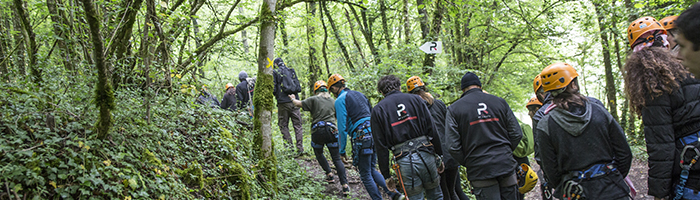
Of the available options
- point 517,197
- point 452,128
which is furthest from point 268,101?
point 517,197

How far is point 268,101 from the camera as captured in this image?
5.24m

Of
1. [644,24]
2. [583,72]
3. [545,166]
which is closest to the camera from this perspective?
[545,166]

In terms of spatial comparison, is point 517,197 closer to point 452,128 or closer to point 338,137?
point 452,128

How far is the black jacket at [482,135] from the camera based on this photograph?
3.75m

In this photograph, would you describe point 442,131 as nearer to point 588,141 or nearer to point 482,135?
point 482,135

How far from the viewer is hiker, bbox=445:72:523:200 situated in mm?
3756

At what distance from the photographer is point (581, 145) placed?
2.76 m

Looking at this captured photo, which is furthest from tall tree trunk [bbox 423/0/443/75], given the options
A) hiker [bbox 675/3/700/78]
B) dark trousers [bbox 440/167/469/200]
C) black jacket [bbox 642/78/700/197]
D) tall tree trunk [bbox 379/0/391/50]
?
hiker [bbox 675/3/700/78]

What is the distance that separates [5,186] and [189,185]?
5.33ft

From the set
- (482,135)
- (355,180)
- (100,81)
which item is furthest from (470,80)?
(355,180)

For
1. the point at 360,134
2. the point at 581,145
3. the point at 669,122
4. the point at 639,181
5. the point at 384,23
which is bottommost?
the point at 639,181

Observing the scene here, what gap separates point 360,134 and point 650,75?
3.50 meters

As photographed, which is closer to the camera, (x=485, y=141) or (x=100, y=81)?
(x=100, y=81)

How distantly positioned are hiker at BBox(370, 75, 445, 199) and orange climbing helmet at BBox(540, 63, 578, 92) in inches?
63.6
